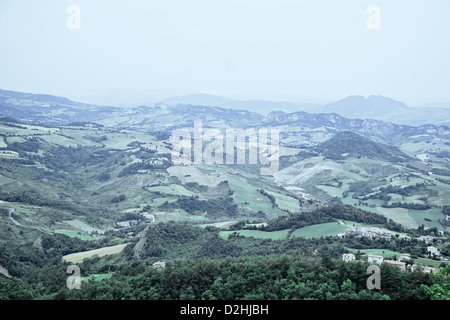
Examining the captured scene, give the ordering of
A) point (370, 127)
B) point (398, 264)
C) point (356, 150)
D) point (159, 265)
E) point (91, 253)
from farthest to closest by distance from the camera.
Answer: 1. point (370, 127)
2. point (356, 150)
3. point (91, 253)
4. point (159, 265)
5. point (398, 264)

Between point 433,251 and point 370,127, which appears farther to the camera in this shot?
point 370,127

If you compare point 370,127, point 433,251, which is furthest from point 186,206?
point 370,127

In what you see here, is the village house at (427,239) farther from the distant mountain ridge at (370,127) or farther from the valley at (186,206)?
the distant mountain ridge at (370,127)

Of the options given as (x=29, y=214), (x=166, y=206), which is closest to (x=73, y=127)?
(x=166, y=206)

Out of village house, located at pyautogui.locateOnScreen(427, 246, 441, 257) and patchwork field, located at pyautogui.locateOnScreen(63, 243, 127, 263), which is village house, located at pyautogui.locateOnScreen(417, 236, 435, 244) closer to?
village house, located at pyautogui.locateOnScreen(427, 246, 441, 257)

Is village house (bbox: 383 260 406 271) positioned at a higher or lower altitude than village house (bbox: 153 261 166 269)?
higher

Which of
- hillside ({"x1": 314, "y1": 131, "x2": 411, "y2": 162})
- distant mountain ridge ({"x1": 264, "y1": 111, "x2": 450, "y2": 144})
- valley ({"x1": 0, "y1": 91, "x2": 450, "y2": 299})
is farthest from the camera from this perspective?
distant mountain ridge ({"x1": 264, "y1": 111, "x2": 450, "y2": 144})

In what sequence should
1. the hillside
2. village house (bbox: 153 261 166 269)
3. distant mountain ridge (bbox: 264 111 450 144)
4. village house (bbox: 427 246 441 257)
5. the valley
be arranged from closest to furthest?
village house (bbox: 427 246 441 257) → village house (bbox: 153 261 166 269) → the valley → the hillside → distant mountain ridge (bbox: 264 111 450 144)

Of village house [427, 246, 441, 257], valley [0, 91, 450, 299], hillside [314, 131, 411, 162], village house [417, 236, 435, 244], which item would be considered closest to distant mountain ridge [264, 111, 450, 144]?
valley [0, 91, 450, 299]

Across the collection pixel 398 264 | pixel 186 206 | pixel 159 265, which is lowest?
pixel 186 206

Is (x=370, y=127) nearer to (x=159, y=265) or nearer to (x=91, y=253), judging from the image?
(x=91, y=253)

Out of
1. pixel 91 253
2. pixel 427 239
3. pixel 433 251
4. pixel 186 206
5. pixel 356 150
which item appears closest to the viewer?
pixel 433 251

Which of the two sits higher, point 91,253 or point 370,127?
point 370,127
